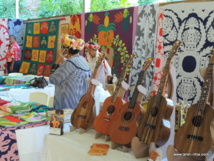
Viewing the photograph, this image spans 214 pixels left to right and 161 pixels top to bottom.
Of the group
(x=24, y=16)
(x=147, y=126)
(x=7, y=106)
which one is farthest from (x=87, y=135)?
(x=24, y=16)

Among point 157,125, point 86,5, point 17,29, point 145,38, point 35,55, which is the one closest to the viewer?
point 157,125

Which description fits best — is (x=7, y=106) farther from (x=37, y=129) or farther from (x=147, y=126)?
(x=147, y=126)

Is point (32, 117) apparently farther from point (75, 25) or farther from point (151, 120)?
point (75, 25)

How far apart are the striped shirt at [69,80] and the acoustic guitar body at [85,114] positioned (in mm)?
964

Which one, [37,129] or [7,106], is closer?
[37,129]

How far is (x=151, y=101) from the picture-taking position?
1624 mm

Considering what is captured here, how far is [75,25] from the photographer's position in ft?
23.5

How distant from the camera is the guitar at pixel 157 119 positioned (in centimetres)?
154

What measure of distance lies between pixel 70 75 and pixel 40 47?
6019mm

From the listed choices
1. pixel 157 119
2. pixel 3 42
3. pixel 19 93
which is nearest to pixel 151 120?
pixel 157 119

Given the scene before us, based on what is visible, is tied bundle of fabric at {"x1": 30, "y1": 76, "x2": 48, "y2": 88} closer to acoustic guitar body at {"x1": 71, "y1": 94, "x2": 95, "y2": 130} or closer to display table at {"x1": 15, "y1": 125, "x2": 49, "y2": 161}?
display table at {"x1": 15, "y1": 125, "x2": 49, "y2": 161}

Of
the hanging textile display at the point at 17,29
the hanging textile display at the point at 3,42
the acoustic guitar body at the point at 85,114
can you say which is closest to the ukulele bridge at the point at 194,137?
the acoustic guitar body at the point at 85,114

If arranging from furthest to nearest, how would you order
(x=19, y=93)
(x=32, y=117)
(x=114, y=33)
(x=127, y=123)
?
(x=114, y=33), (x=19, y=93), (x=32, y=117), (x=127, y=123)

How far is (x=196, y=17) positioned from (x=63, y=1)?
533cm
